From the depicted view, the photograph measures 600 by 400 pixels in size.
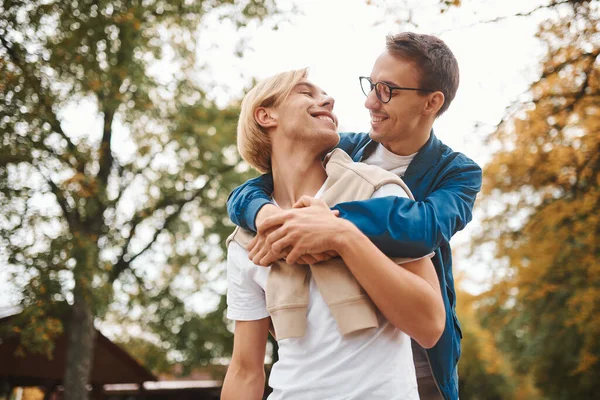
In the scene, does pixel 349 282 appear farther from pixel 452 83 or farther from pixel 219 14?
pixel 219 14

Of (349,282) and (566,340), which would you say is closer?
(349,282)

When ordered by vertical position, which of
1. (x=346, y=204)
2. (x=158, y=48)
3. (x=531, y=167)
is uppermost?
(x=158, y=48)

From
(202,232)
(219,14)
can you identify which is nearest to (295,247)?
(219,14)

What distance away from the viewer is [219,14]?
13.4m

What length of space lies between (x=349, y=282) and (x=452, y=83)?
1255mm

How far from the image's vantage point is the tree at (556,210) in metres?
9.12

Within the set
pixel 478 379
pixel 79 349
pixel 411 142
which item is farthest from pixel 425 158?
pixel 478 379

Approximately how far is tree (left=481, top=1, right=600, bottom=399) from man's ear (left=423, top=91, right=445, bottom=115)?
5933 mm

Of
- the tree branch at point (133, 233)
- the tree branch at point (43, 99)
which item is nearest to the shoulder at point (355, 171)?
the tree branch at point (43, 99)

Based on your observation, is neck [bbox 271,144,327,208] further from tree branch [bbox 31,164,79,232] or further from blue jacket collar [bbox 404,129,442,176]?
tree branch [bbox 31,164,79,232]

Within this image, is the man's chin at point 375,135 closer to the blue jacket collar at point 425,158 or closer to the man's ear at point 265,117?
the blue jacket collar at point 425,158

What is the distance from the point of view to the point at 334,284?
1842 millimetres

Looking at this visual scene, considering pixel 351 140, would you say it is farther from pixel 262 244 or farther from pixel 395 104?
pixel 262 244

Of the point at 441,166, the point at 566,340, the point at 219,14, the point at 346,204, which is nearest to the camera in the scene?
the point at 346,204
